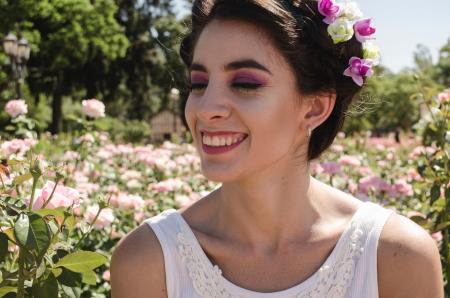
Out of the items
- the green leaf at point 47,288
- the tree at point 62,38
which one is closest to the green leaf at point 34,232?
the green leaf at point 47,288

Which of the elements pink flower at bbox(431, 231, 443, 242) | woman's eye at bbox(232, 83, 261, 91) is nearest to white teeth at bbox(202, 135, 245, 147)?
A: woman's eye at bbox(232, 83, 261, 91)

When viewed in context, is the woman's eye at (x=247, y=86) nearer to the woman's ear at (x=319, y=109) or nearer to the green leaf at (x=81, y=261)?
the woman's ear at (x=319, y=109)

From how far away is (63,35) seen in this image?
24766mm

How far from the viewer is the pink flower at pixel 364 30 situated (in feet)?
6.12

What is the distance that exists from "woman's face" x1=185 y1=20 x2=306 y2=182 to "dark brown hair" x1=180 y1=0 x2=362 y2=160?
0.03m

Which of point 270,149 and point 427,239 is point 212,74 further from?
point 427,239

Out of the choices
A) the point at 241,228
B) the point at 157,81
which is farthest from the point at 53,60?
the point at 241,228

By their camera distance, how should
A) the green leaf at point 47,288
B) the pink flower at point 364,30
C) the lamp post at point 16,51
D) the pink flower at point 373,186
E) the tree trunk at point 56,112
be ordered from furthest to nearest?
1. the tree trunk at point 56,112
2. the lamp post at point 16,51
3. the pink flower at point 373,186
4. the pink flower at point 364,30
5. the green leaf at point 47,288

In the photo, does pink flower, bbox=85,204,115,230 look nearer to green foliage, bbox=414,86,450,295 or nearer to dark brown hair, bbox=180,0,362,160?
dark brown hair, bbox=180,0,362,160

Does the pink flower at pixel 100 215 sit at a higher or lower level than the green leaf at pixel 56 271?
lower

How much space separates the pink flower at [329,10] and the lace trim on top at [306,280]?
1.97ft

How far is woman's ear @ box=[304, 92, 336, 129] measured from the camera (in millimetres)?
1824

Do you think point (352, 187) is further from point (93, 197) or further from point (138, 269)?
point (138, 269)

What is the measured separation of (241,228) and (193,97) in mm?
437
